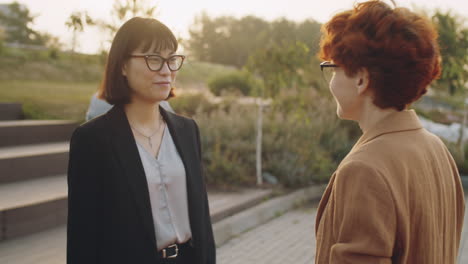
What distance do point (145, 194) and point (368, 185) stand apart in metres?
1.19

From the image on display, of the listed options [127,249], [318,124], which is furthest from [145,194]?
[318,124]

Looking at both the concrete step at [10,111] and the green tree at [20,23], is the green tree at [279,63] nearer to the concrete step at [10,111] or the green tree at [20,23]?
the concrete step at [10,111]

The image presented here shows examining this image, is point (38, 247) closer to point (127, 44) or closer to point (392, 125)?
point (127, 44)

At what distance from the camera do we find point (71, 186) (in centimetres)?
218

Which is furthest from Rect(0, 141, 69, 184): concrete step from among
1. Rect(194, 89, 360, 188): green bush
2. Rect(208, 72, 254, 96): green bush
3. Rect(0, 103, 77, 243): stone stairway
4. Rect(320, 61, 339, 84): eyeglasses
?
Rect(208, 72, 254, 96): green bush

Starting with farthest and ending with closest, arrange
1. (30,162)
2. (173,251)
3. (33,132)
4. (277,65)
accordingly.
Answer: (277,65)
(33,132)
(30,162)
(173,251)

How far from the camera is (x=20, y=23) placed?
38.2 meters

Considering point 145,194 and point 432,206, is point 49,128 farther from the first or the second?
point 432,206

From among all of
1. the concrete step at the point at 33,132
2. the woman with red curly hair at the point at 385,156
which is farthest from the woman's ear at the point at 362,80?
the concrete step at the point at 33,132

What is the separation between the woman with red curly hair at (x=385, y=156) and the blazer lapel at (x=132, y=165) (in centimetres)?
92

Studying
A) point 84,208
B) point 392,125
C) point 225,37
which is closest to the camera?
point 392,125

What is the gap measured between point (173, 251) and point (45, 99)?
8937 millimetres

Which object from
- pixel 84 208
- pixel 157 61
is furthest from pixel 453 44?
pixel 84 208

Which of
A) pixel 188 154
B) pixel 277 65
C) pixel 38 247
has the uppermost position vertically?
pixel 277 65
